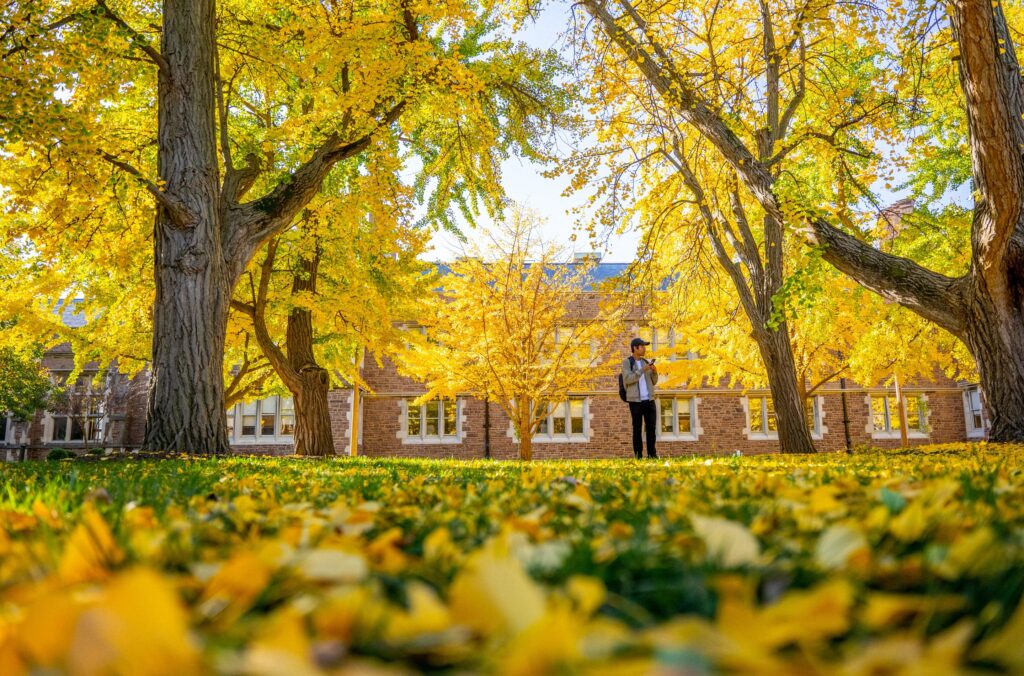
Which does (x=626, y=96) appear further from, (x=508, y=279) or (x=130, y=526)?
(x=130, y=526)

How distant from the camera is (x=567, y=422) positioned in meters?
22.9

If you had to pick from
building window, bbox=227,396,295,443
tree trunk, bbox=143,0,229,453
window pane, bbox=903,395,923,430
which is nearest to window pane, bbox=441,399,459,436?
building window, bbox=227,396,295,443

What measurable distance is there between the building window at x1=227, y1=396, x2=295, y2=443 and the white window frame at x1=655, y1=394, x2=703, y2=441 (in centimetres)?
1301

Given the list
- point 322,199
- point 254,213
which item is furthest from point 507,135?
point 254,213

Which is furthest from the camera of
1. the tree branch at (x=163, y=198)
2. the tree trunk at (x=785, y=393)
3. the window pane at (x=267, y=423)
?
the window pane at (x=267, y=423)

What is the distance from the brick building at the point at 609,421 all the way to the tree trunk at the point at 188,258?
15.5 m

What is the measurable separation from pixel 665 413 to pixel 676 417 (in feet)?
1.32

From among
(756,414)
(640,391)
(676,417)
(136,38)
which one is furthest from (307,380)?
(756,414)

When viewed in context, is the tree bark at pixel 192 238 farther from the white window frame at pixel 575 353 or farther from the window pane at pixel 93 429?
the window pane at pixel 93 429

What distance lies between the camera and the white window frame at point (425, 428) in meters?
22.6

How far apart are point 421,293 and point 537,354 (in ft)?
8.98

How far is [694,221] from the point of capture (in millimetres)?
10727

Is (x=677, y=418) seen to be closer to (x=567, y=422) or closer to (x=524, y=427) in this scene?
(x=567, y=422)

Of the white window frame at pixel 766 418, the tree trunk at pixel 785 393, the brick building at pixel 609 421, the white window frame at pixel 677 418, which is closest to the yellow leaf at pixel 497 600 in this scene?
the tree trunk at pixel 785 393
